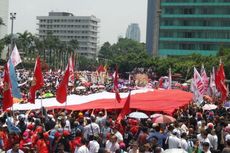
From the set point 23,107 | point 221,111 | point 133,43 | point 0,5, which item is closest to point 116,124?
point 23,107

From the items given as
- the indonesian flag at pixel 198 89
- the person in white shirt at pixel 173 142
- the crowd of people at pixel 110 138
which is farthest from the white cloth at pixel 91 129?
the indonesian flag at pixel 198 89

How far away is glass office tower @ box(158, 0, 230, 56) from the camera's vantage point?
95.4 meters

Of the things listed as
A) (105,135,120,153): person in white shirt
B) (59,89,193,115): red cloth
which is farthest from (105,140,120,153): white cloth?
(59,89,193,115): red cloth

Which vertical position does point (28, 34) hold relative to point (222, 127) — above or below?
above

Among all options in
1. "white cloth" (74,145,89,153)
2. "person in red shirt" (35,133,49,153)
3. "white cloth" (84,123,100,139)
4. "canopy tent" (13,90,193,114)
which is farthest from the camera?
"canopy tent" (13,90,193,114)

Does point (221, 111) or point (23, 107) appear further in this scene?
point (221, 111)

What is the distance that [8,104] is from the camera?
48.5 ft

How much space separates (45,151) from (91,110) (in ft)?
29.2

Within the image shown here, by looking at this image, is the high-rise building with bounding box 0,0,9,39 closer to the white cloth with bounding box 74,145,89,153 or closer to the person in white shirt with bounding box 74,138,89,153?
the person in white shirt with bounding box 74,138,89,153

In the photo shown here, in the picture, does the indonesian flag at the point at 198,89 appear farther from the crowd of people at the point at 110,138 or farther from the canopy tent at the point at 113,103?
the crowd of people at the point at 110,138

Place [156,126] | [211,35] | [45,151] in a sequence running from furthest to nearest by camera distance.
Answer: [211,35]
[156,126]
[45,151]

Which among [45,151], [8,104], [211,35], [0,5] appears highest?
[0,5]

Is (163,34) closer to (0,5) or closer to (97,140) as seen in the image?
(0,5)

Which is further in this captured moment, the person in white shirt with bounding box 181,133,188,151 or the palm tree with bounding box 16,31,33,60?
the palm tree with bounding box 16,31,33,60
